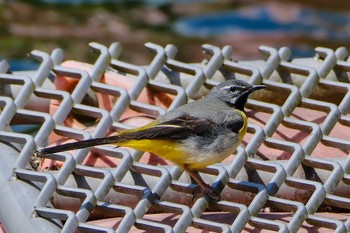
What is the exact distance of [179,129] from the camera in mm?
3834

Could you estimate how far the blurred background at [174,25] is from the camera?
24.9 feet

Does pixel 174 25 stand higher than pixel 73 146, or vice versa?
pixel 73 146

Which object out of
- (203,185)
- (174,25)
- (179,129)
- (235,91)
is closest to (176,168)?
(203,185)

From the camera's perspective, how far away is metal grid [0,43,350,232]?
10.6 ft

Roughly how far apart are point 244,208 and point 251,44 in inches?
178

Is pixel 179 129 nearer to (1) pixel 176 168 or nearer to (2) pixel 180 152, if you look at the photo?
(2) pixel 180 152

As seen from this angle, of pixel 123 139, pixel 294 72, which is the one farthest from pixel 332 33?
pixel 123 139

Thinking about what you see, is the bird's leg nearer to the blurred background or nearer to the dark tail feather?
the dark tail feather

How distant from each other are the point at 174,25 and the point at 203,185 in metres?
4.82

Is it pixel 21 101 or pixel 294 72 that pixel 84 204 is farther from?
pixel 294 72

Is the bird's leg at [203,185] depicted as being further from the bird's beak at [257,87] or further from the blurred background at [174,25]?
the blurred background at [174,25]

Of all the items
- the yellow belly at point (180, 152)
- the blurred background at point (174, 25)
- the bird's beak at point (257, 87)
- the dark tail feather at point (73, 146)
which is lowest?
the blurred background at point (174, 25)

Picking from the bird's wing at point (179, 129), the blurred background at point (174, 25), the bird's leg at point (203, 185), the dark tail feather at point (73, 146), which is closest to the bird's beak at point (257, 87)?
the bird's wing at point (179, 129)

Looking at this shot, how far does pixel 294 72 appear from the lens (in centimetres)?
395
